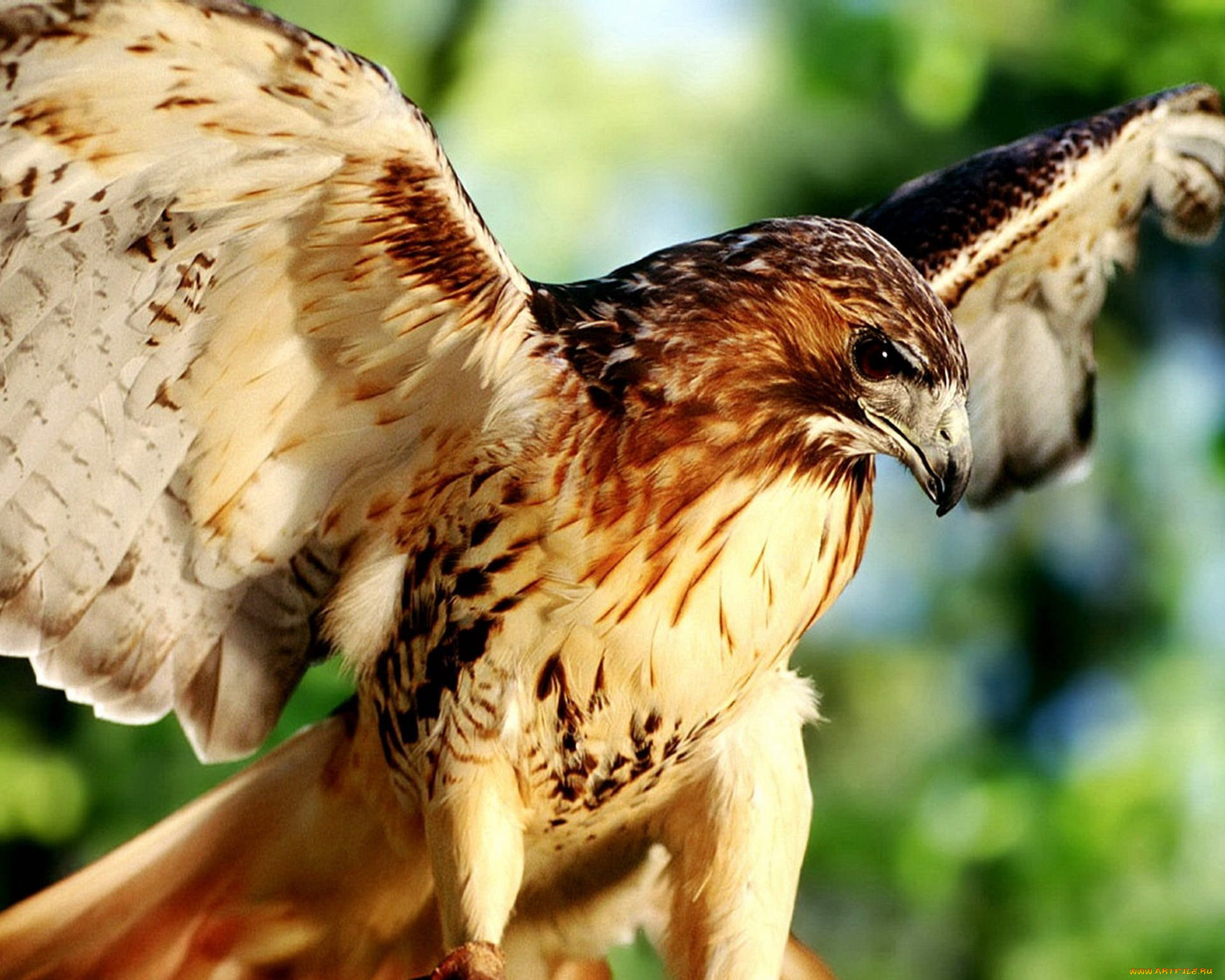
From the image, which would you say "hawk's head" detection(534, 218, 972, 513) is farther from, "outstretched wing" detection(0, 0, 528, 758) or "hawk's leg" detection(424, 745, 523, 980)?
"hawk's leg" detection(424, 745, 523, 980)

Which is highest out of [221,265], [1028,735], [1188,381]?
[221,265]

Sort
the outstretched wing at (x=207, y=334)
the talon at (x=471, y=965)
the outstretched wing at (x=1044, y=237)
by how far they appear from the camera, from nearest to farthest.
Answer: the outstretched wing at (x=207, y=334) < the talon at (x=471, y=965) < the outstretched wing at (x=1044, y=237)

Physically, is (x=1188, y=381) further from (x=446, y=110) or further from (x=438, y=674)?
(x=438, y=674)

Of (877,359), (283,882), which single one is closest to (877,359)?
(877,359)

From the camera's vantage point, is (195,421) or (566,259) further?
(566,259)

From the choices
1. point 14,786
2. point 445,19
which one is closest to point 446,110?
point 445,19

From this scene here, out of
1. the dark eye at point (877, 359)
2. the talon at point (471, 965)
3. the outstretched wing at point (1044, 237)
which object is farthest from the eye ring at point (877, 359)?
the talon at point (471, 965)

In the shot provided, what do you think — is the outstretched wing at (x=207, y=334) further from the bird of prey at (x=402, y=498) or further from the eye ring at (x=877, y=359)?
the eye ring at (x=877, y=359)

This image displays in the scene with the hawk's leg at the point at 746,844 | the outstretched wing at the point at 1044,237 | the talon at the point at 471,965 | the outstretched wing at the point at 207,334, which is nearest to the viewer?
the outstretched wing at the point at 207,334

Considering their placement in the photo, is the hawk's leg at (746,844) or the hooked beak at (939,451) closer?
the hooked beak at (939,451)
